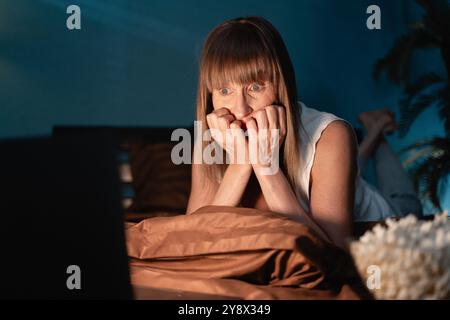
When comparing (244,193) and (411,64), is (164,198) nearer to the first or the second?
(244,193)

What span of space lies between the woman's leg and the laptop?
2.37 meters

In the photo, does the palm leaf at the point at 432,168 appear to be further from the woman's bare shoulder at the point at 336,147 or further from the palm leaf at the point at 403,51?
the woman's bare shoulder at the point at 336,147

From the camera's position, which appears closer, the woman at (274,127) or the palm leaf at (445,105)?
Result: the woman at (274,127)

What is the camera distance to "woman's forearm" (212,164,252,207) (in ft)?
6.05

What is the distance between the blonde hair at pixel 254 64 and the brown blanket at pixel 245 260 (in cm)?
53

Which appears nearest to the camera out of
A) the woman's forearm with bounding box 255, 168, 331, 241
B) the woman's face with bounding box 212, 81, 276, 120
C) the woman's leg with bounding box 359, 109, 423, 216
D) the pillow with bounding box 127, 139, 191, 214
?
the woman's forearm with bounding box 255, 168, 331, 241

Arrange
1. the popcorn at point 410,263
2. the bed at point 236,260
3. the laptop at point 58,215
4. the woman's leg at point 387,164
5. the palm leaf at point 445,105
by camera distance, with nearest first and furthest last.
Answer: the laptop at point 58,215
the popcorn at point 410,263
the bed at point 236,260
the woman's leg at point 387,164
the palm leaf at point 445,105

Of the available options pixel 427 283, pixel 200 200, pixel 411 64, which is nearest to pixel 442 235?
pixel 427 283

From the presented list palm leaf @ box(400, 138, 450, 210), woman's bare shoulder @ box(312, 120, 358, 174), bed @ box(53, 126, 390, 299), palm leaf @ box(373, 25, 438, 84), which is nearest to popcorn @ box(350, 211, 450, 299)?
bed @ box(53, 126, 390, 299)

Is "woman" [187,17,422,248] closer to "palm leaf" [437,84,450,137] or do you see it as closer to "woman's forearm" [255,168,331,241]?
"woman's forearm" [255,168,331,241]

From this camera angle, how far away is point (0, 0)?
10.6ft

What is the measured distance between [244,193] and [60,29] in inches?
71.6

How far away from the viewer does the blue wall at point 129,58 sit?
326 centimetres

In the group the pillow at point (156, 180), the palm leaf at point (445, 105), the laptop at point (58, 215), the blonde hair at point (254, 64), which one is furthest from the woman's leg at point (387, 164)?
the laptop at point (58, 215)
